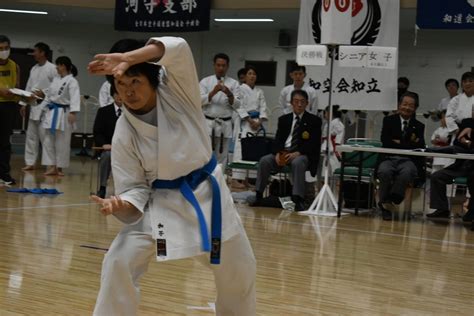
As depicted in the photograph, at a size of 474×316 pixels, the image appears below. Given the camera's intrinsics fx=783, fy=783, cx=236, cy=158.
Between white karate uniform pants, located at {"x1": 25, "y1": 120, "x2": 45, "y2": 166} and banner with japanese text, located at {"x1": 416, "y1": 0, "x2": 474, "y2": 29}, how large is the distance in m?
5.57

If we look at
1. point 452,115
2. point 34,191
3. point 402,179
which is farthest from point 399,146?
point 34,191

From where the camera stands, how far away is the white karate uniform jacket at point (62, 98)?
1084 cm

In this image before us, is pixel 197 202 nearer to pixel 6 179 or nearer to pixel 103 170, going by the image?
pixel 103 170

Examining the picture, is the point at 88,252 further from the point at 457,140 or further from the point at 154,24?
the point at 154,24

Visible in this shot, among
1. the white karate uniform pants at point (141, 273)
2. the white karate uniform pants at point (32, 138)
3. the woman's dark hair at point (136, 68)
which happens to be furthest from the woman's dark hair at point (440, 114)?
the woman's dark hair at point (136, 68)

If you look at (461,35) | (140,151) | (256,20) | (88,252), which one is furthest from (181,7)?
(140,151)

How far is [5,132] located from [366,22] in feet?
17.2

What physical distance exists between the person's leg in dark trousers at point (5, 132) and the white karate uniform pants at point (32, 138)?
164 cm

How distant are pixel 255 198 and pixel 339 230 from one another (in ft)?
6.20

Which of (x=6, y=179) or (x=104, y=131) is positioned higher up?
(x=104, y=131)

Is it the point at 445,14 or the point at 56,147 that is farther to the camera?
the point at 56,147

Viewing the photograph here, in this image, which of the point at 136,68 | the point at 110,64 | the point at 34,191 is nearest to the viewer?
the point at 110,64

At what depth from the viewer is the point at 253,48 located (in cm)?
1703

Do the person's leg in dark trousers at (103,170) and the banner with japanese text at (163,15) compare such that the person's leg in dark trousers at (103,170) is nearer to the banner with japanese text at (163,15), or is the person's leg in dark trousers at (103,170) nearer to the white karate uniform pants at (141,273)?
the banner with japanese text at (163,15)
